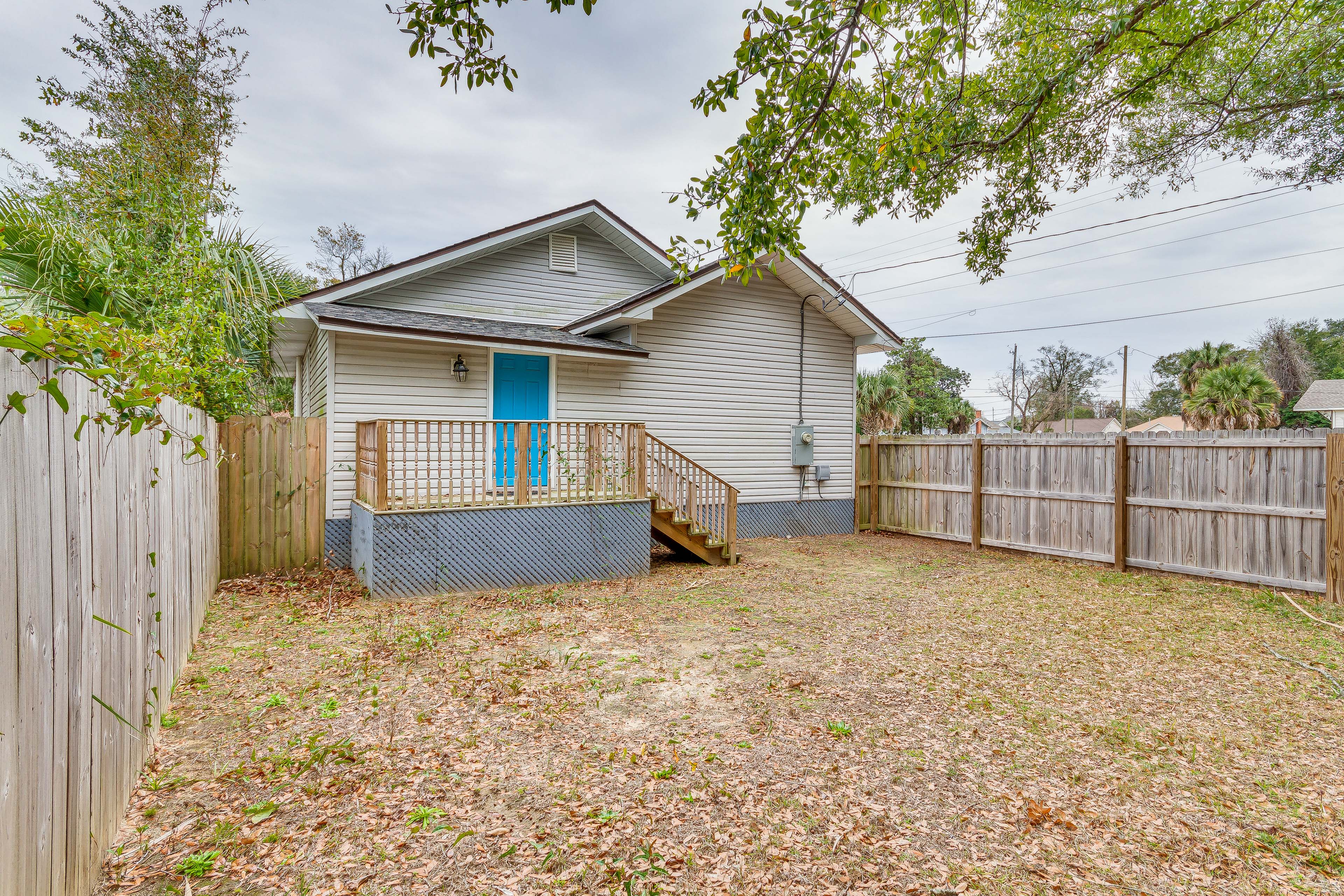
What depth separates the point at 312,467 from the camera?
7973 millimetres

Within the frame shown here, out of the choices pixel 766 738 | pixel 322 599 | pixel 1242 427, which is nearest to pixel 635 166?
pixel 322 599

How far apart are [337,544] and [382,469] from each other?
231 cm

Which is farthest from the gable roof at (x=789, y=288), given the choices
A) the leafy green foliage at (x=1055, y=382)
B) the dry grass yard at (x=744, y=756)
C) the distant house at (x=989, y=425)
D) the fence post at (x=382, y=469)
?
the leafy green foliage at (x=1055, y=382)

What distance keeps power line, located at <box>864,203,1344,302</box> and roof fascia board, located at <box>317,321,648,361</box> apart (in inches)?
458

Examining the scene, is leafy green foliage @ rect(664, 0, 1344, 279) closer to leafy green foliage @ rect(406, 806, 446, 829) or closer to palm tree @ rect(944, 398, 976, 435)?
leafy green foliage @ rect(406, 806, 446, 829)

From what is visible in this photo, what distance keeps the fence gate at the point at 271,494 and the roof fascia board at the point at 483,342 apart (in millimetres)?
1344

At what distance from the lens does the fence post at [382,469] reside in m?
6.62

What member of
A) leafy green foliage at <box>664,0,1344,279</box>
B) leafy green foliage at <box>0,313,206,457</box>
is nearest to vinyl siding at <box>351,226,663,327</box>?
leafy green foliage at <box>664,0,1344,279</box>

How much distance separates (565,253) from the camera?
10625mm

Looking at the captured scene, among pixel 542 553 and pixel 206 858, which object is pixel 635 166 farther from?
pixel 206 858

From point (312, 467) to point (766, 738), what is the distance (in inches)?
277

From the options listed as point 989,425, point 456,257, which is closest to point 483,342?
point 456,257

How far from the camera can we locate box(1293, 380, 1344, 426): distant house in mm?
25703

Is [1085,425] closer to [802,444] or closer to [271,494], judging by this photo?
[802,444]
